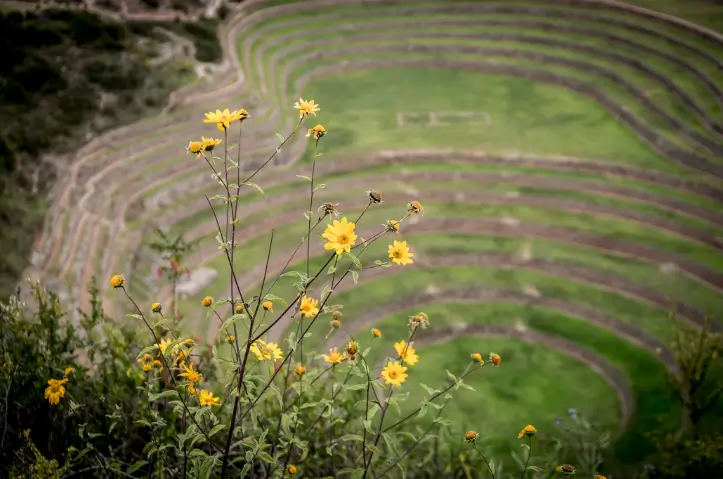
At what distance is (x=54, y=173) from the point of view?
14.3 meters

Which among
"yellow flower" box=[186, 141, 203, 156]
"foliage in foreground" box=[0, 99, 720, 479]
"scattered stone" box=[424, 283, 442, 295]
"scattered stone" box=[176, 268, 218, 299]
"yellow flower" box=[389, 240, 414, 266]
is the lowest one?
"scattered stone" box=[424, 283, 442, 295]

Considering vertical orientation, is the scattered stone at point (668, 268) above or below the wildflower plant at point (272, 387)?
below

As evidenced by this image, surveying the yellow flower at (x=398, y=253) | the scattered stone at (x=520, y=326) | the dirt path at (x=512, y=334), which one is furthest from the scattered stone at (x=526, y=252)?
the yellow flower at (x=398, y=253)

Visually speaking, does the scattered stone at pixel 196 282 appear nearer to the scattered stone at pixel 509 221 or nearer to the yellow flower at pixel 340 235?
the scattered stone at pixel 509 221

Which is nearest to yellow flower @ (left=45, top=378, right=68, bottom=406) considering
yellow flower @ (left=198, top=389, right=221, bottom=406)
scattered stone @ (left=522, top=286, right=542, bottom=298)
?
yellow flower @ (left=198, top=389, right=221, bottom=406)

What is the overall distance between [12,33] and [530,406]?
1633 centimetres

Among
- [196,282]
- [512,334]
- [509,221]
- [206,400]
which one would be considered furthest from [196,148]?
[509,221]

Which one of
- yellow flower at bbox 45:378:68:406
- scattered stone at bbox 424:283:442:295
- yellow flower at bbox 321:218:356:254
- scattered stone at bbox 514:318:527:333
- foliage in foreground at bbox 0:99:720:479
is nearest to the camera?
yellow flower at bbox 321:218:356:254

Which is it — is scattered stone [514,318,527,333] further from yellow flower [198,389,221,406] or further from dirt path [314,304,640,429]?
yellow flower [198,389,221,406]

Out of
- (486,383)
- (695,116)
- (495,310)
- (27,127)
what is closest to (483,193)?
(495,310)

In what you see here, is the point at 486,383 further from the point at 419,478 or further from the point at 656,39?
the point at 656,39

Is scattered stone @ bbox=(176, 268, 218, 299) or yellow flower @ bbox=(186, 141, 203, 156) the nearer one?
yellow flower @ bbox=(186, 141, 203, 156)

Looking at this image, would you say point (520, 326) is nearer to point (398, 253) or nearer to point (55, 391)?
point (398, 253)

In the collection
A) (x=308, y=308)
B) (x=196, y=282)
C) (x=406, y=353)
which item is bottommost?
(x=196, y=282)
